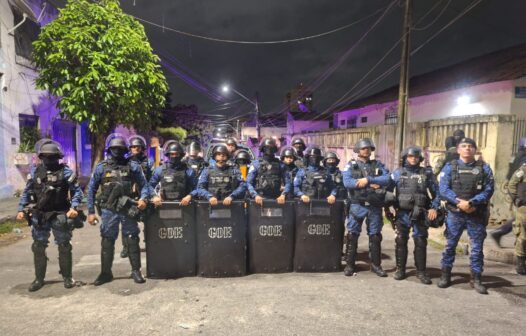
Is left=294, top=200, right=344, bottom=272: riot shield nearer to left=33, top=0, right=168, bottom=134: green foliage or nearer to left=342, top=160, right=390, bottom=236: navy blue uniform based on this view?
left=342, top=160, right=390, bottom=236: navy blue uniform

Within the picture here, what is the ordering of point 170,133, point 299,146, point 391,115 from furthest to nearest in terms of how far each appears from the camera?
1. point 170,133
2. point 391,115
3. point 299,146

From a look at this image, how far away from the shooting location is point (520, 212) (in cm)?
522

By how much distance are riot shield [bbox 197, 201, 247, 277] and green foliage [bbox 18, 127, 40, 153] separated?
949cm

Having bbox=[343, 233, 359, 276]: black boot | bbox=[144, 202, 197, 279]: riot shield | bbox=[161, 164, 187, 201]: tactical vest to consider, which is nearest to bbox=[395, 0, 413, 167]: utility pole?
bbox=[343, 233, 359, 276]: black boot

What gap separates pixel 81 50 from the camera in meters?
8.78

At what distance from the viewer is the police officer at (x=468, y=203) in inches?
173

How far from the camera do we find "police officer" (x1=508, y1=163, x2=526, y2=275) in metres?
5.13

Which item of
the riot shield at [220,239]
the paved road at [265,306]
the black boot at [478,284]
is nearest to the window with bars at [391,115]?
the paved road at [265,306]

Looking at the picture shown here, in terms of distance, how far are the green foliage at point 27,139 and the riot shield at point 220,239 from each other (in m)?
9.49

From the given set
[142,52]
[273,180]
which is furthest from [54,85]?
[273,180]

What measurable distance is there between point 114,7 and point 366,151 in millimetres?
8706

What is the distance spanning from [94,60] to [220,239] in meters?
6.91

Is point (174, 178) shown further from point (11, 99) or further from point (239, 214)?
point (11, 99)

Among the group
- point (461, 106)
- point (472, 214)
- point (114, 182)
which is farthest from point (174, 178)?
point (461, 106)
